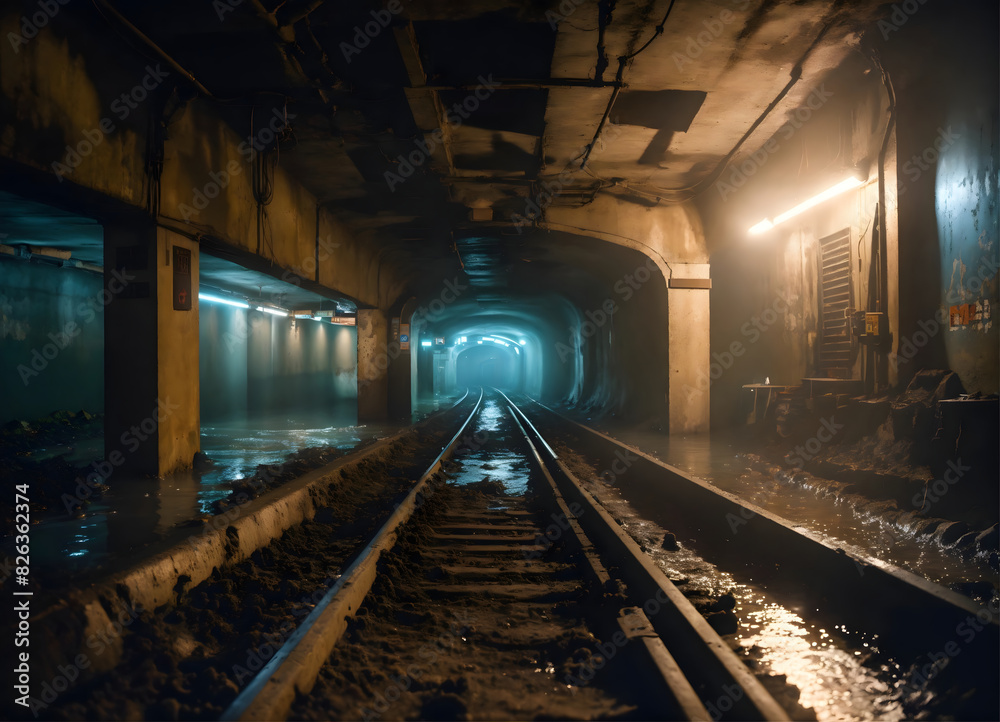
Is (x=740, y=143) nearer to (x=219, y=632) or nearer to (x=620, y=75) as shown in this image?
(x=620, y=75)

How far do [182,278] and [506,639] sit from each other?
5751mm

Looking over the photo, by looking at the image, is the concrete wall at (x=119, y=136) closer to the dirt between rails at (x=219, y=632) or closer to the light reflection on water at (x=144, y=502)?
the light reflection on water at (x=144, y=502)

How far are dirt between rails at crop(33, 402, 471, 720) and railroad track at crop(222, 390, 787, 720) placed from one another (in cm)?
27

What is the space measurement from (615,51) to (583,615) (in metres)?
5.50

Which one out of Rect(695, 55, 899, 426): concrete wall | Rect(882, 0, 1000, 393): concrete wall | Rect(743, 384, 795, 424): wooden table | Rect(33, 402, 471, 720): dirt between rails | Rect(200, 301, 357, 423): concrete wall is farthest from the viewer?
Rect(200, 301, 357, 423): concrete wall

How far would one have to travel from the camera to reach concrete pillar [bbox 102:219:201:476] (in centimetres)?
667

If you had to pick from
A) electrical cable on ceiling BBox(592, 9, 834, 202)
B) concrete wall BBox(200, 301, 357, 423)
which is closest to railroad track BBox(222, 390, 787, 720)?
electrical cable on ceiling BBox(592, 9, 834, 202)

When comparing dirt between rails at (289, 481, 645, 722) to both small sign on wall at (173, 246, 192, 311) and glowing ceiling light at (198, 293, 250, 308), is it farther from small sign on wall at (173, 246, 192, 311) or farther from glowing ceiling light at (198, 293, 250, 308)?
glowing ceiling light at (198, 293, 250, 308)

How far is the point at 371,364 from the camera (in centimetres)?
1614

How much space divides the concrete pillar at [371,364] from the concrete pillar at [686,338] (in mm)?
7646

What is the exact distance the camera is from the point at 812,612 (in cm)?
386

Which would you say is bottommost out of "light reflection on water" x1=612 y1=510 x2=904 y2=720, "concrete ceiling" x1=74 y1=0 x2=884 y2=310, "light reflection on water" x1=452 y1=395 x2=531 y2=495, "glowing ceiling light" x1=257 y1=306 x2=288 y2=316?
"light reflection on water" x1=452 y1=395 x2=531 y2=495

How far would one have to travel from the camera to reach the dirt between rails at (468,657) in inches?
105

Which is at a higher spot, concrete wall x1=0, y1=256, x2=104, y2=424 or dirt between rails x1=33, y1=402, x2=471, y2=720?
concrete wall x1=0, y1=256, x2=104, y2=424
